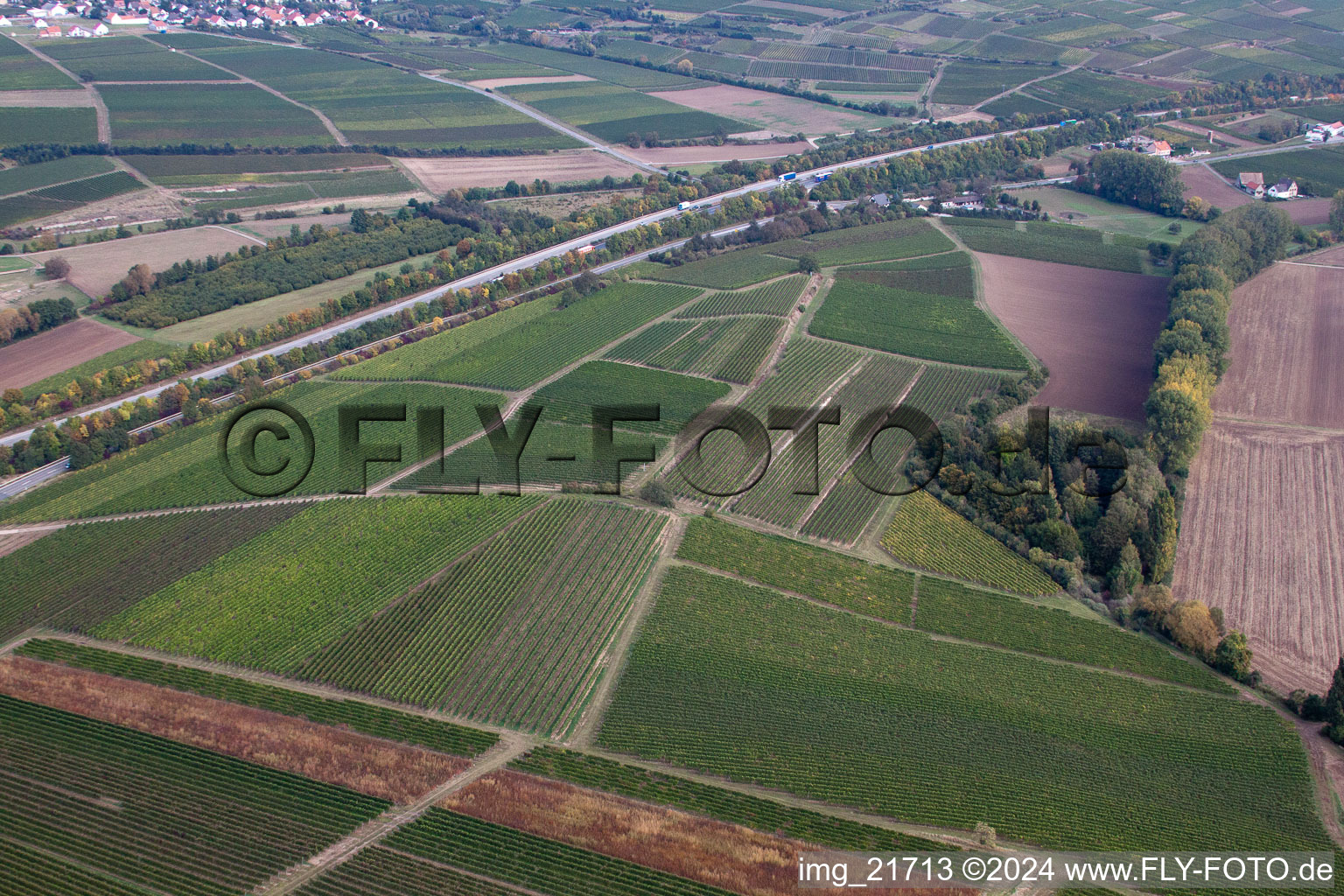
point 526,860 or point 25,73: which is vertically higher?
point 25,73

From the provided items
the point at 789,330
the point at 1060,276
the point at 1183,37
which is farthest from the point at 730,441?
the point at 1183,37

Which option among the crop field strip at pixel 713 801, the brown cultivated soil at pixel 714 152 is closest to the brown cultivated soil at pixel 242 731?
the crop field strip at pixel 713 801

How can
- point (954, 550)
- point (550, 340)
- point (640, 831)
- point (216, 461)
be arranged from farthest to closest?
1. point (550, 340)
2. point (216, 461)
3. point (954, 550)
4. point (640, 831)

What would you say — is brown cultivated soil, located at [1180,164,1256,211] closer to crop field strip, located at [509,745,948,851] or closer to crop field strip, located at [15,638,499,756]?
crop field strip, located at [509,745,948,851]

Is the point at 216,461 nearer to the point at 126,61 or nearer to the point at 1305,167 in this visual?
the point at 126,61

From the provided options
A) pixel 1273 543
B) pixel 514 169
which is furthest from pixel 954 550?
pixel 514 169

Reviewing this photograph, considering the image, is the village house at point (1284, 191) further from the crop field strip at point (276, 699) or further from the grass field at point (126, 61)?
the grass field at point (126, 61)
